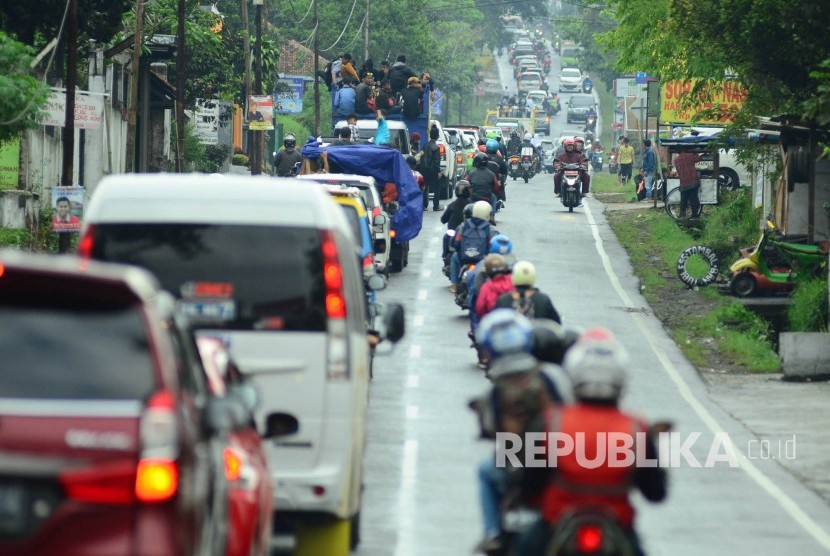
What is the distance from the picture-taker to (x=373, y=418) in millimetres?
18203

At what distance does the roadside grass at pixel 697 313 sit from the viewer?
2456cm

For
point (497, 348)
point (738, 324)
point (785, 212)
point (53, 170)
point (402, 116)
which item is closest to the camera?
point (497, 348)

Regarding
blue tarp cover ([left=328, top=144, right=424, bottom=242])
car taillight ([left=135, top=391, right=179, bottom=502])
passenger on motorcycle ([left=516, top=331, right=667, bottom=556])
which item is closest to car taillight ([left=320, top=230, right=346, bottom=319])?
passenger on motorcycle ([left=516, top=331, right=667, bottom=556])

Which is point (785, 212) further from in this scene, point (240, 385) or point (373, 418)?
point (240, 385)

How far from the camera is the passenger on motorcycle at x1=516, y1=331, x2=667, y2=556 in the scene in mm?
7277

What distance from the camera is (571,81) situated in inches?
5335

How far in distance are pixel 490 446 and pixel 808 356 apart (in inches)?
309

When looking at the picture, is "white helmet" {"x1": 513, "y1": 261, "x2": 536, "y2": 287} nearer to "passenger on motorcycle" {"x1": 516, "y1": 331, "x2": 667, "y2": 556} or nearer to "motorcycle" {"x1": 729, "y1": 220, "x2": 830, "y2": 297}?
"passenger on motorcycle" {"x1": 516, "y1": 331, "x2": 667, "y2": 556}

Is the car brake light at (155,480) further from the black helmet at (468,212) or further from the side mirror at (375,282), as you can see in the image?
the black helmet at (468,212)

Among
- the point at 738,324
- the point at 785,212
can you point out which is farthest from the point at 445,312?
the point at 785,212

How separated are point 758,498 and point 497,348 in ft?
23.3

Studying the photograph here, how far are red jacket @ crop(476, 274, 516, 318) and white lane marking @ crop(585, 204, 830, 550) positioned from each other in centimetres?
259

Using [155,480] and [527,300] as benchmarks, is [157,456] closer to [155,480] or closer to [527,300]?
[155,480]

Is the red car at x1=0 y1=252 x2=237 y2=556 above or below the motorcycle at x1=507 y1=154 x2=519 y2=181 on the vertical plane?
above
